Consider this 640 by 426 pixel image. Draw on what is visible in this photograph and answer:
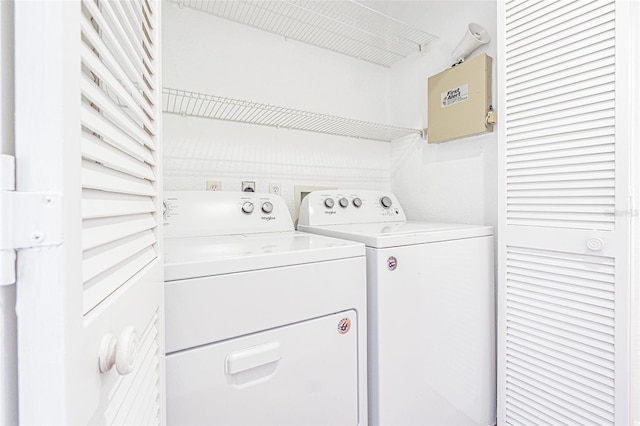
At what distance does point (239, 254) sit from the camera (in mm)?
876

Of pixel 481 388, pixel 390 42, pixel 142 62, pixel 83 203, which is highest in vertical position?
pixel 390 42

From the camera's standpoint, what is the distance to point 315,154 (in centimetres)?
182

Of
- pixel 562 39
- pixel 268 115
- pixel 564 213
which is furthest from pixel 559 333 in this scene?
pixel 268 115

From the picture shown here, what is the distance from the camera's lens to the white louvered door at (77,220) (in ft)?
0.93

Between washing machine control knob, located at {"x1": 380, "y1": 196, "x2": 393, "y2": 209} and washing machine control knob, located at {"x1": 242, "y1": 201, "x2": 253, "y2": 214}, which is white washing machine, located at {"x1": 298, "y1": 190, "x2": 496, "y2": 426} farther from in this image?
washing machine control knob, located at {"x1": 380, "y1": 196, "x2": 393, "y2": 209}

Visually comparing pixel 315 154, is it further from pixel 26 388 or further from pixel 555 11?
pixel 26 388

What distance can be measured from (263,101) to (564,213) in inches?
58.3

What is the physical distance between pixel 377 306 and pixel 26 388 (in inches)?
35.6

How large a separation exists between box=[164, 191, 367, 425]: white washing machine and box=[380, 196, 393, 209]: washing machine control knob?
2.58 ft

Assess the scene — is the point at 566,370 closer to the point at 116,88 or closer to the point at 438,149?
the point at 438,149

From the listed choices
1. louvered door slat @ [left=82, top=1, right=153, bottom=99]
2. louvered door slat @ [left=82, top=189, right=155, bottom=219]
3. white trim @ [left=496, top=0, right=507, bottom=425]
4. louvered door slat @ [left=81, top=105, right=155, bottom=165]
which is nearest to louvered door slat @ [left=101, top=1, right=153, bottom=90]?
louvered door slat @ [left=82, top=1, right=153, bottom=99]

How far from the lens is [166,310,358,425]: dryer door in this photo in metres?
0.76

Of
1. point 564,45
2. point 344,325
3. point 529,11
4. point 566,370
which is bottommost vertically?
point 566,370

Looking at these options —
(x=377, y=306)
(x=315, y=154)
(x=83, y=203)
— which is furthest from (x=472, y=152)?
(x=83, y=203)
